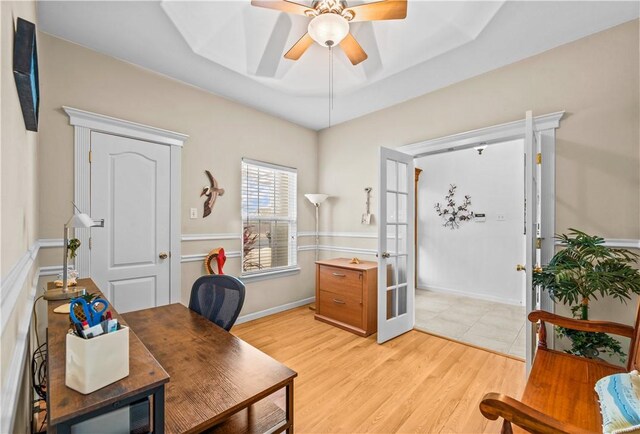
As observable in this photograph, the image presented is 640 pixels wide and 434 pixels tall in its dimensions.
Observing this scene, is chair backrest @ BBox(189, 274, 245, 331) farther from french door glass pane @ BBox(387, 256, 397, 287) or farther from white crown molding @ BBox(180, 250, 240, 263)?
french door glass pane @ BBox(387, 256, 397, 287)

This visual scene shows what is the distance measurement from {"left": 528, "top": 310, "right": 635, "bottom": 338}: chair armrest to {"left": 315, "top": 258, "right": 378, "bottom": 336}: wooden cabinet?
5.28 feet

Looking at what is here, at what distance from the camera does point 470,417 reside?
1893 millimetres

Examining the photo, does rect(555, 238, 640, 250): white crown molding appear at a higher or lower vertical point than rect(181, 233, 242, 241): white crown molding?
higher

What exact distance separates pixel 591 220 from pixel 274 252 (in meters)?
3.30

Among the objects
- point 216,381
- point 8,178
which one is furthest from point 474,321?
point 8,178

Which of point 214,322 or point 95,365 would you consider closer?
point 95,365

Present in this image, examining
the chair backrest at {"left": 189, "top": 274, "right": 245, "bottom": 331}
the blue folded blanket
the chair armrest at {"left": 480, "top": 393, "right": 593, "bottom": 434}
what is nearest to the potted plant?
the blue folded blanket

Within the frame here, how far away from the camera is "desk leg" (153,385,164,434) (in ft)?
2.22

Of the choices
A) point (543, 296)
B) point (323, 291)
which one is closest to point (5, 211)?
point (323, 291)

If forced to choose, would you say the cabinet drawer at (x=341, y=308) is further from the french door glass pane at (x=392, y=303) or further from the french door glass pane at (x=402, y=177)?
the french door glass pane at (x=402, y=177)

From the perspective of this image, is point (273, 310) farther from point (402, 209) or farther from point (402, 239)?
point (402, 209)

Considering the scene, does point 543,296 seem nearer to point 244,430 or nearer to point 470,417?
point 470,417

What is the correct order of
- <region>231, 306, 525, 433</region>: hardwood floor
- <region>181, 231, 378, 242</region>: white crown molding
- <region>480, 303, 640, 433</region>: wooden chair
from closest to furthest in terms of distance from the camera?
<region>480, 303, 640, 433</region>: wooden chair < <region>231, 306, 525, 433</region>: hardwood floor < <region>181, 231, 378, 242</region>: white crown molding

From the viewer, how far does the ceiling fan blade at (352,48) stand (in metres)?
1.99
